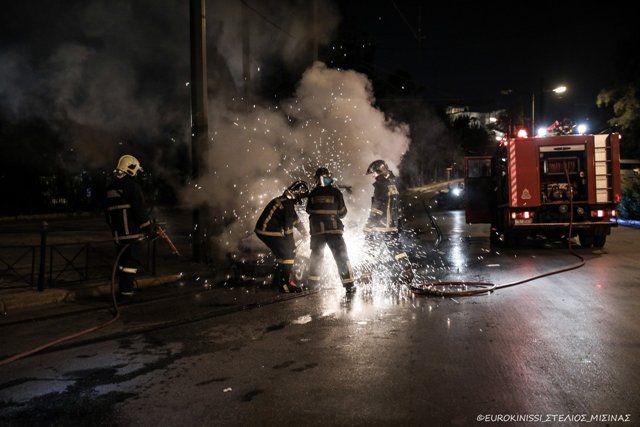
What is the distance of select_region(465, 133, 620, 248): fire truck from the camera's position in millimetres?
13258

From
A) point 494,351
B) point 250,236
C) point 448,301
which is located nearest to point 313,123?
point 250,236

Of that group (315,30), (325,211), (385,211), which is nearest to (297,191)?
(325,211)

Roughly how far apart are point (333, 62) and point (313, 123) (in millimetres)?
8235

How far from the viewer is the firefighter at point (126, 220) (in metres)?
8.01

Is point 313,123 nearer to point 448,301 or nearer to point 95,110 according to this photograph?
point 95,110

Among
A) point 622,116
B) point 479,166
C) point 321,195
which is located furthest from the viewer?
point 622,116

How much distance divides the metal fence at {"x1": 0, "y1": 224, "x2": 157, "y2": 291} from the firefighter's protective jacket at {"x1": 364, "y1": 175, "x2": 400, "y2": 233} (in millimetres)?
3685

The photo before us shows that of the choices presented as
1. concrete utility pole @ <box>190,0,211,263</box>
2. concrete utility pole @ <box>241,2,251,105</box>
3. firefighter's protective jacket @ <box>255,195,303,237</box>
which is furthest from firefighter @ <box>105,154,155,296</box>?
concrete utility pole @ <box>241,2,251,105</box>

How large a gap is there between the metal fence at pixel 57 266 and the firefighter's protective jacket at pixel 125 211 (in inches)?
32.4

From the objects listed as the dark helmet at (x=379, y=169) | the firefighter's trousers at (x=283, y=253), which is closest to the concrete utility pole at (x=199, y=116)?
the firefighter's trousers at (x=283, y=253)

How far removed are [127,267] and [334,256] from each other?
295 cm

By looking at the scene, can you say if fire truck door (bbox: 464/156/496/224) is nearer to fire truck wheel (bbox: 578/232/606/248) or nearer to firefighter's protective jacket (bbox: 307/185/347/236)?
fire truck wheel (bbox: 578/232/606/248)

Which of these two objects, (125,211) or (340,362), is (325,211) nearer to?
(125,211)

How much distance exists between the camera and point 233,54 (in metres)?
15.5
